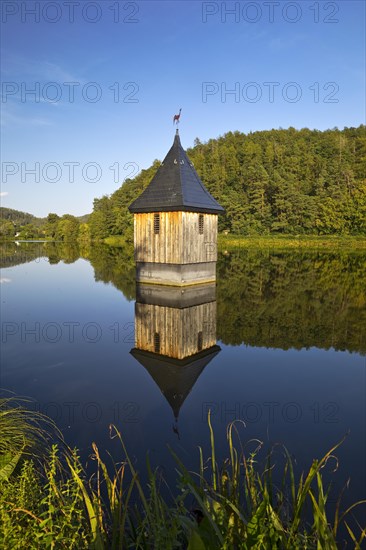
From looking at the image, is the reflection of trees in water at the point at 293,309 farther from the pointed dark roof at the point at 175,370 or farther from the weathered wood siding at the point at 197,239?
the weathered wood siding at the point at 197,239

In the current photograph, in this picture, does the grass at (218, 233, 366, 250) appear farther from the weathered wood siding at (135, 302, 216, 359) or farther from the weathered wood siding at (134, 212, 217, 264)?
the weathered wood siding at (135, 302, 216, 359)

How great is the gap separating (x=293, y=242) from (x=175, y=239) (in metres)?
40.9

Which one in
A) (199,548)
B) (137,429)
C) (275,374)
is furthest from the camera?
(275,374)

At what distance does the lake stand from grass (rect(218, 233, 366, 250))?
38.0 metres

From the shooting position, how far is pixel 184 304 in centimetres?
1520

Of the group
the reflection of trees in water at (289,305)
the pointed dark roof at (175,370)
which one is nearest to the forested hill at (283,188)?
the reflection of trees in water at (289,305)

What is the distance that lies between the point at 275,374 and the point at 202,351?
2224 millimetres

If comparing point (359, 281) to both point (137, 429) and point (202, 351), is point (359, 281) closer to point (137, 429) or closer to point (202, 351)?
point (202, 351)

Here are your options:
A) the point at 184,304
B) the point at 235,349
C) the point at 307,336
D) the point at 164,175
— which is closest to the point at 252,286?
the point at 184,304

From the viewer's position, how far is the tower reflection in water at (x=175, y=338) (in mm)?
7668

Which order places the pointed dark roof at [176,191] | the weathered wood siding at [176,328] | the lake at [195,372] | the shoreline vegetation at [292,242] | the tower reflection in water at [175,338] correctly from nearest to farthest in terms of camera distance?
the lake at [195,372] → the tower reflection in water at [175,338] → the weathered wood siding at [176,328] → the pointed dark roof at [176,191] → the shoreline vegetation at [292,242]

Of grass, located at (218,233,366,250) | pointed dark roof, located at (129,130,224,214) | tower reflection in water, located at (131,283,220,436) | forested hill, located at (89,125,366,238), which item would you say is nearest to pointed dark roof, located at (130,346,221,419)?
tower reflection in water, located at (131,283,220,436)

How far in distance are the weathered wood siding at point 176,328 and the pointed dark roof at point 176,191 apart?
6.10m

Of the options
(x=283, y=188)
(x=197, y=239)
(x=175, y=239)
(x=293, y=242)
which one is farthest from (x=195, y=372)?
(x=283, y=188)
